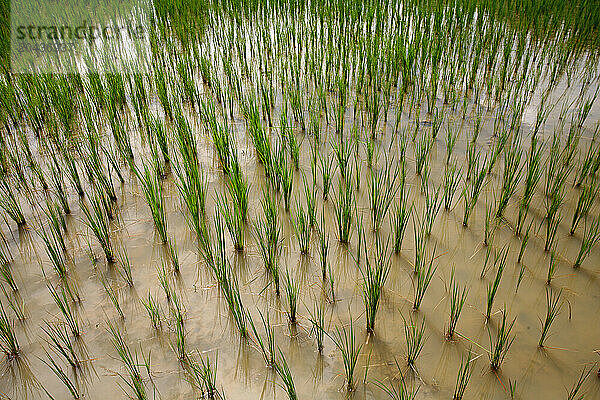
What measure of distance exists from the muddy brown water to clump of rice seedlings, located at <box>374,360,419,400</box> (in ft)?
0.09

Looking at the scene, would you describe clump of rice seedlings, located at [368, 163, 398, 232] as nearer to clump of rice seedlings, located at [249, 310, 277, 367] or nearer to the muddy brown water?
the muddy brown water

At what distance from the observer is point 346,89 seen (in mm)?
3389

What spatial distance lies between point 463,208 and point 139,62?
10.8ft

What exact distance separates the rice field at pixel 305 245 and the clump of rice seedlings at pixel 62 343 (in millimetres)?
15

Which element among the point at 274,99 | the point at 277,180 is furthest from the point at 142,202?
the point at 274,99

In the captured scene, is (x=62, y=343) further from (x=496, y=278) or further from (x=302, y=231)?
(x=496, y=278)

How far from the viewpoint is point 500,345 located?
1.41 m

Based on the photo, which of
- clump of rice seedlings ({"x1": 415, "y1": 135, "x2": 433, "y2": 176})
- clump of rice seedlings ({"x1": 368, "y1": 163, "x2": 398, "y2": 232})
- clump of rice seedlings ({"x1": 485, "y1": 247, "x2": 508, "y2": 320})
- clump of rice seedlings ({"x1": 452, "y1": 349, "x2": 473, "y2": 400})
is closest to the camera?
clump of rice seedlings ({"x1": 452, "y1": 349, "x2": 473, "y2": 400})

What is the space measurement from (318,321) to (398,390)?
15.2 inches

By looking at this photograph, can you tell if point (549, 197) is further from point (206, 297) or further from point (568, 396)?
point (206, 297)

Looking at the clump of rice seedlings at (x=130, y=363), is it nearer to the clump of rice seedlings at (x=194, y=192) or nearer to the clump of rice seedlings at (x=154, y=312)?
the clump of rice seedlings at (x=154, y=312)

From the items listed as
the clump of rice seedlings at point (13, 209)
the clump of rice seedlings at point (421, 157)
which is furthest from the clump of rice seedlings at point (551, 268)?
the clump of rice seedlings at point (13, 209)

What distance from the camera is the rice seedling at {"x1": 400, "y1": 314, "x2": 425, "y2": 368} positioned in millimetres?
1493

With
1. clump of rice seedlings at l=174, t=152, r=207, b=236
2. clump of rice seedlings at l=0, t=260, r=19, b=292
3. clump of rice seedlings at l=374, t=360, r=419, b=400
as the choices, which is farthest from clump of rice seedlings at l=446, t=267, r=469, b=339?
clump of rice seedlings at l=0, t=260, r=19, b=292
